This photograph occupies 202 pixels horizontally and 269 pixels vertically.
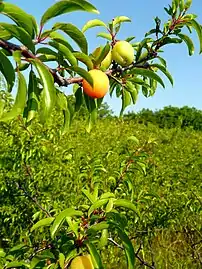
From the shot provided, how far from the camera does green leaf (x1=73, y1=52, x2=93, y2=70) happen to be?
1.25 meters

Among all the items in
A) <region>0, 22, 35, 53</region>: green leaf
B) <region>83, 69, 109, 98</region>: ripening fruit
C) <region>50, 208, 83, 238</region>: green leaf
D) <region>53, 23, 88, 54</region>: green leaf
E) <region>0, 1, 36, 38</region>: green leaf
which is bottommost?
<region>50, 208, 83, 238</region>: green leaf

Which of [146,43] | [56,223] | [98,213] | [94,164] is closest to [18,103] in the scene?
[56,223]

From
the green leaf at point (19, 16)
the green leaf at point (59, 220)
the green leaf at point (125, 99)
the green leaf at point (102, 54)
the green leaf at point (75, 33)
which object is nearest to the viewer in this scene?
the green leaf at point (19, 16)

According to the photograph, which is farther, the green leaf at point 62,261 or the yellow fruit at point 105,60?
the green leaf at point 62,261

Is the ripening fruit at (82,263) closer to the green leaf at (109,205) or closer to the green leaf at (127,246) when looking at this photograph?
the green leaf at (127,246)

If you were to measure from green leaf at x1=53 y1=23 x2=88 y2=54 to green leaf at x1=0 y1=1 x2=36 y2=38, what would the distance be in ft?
0.33

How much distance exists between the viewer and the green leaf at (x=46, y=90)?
1094mm

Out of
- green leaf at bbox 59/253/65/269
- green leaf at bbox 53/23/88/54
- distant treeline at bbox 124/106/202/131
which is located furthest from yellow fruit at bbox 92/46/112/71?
distant treeline at bbox 124/106/202/131

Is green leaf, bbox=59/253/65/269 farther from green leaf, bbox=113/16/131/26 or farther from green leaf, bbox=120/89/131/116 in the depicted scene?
green leaf, bbox=113/16/131/26

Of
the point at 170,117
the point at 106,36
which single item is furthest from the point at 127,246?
the point at 170,117

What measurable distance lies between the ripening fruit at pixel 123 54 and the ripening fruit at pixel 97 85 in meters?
0.13

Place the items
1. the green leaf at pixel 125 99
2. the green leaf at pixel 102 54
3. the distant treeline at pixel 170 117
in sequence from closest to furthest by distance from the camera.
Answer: the green leaf at pixel 102 54, the green leaf at pixel 125 99, the distant treeline at pixel 170 117

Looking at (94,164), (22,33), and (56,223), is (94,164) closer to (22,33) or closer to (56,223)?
(56,223)

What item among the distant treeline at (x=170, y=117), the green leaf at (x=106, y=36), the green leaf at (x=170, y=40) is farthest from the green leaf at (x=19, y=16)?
the distant treeline at (x=170, y=117)
